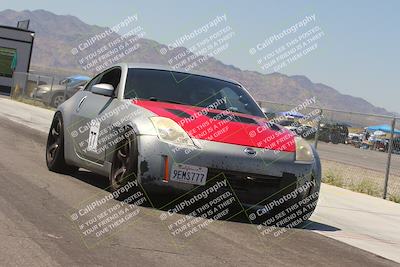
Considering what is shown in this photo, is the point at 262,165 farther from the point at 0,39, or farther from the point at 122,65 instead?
the point at 0,39

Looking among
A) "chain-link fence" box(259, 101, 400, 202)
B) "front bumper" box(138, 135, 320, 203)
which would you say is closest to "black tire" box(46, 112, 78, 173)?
"front bumper" box(138, 135, 320, 203)

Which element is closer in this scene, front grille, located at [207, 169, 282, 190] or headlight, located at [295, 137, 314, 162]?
front grille, located at [207, 169, 282, 190]

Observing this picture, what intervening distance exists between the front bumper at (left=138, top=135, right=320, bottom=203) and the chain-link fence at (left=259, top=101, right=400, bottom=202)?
593 cm

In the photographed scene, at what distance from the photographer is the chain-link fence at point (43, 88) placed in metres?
29.6


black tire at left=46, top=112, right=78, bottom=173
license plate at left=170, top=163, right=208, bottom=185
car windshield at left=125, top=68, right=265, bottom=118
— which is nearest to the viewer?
license plate at left=170, top=163, right=208, bottom=185

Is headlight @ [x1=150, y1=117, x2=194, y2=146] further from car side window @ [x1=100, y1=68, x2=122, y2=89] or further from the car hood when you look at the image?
car side window @ [x1=100, y1=68, x2=122, y2=89]

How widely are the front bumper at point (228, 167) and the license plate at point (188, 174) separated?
0.11 ft

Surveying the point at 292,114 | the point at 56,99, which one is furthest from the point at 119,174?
the point at 56,99

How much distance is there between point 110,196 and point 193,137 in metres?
1.13

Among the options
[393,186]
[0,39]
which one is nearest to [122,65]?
[393,186]

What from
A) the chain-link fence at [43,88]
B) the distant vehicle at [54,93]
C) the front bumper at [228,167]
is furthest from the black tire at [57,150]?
the distant vehicle at [54,93]

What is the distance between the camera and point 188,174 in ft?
20.0

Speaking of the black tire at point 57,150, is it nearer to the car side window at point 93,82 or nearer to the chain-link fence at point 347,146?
the car side window at point 93,82

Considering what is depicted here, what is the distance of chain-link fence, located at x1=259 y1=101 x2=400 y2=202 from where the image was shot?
40.3 feet
